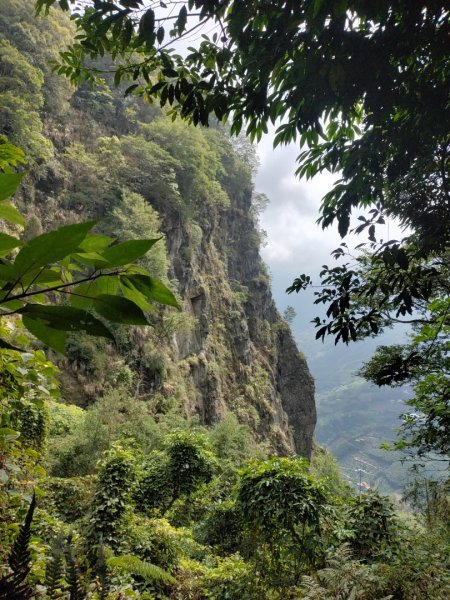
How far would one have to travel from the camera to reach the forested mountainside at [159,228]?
15344mm

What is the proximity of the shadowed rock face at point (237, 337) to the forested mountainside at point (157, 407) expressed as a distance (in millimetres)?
157

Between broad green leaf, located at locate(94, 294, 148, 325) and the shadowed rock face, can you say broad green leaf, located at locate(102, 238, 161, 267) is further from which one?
the shadowed rock face

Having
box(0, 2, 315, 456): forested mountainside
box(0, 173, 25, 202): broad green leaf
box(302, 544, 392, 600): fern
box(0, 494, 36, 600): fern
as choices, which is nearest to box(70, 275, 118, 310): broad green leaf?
box(0, 173, 25, 202): broad green leaf

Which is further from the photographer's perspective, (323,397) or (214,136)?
(323,397)

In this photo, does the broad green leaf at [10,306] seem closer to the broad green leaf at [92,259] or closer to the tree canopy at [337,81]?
the broad green leaf at [92,259]

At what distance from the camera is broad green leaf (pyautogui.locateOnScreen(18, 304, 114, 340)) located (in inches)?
14.3

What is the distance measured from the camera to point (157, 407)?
16.1 metres

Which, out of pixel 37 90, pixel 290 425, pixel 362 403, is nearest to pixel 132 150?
pixel 37 90

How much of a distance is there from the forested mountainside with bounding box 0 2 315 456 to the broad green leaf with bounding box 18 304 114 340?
12.2 meters

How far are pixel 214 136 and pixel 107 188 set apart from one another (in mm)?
12548

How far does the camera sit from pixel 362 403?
125062 mm

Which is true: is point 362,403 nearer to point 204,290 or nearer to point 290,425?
point 290,425

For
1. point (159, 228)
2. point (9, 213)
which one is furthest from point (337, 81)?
point (159, 228)

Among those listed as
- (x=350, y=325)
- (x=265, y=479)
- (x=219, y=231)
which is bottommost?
(x=265, y=479)
